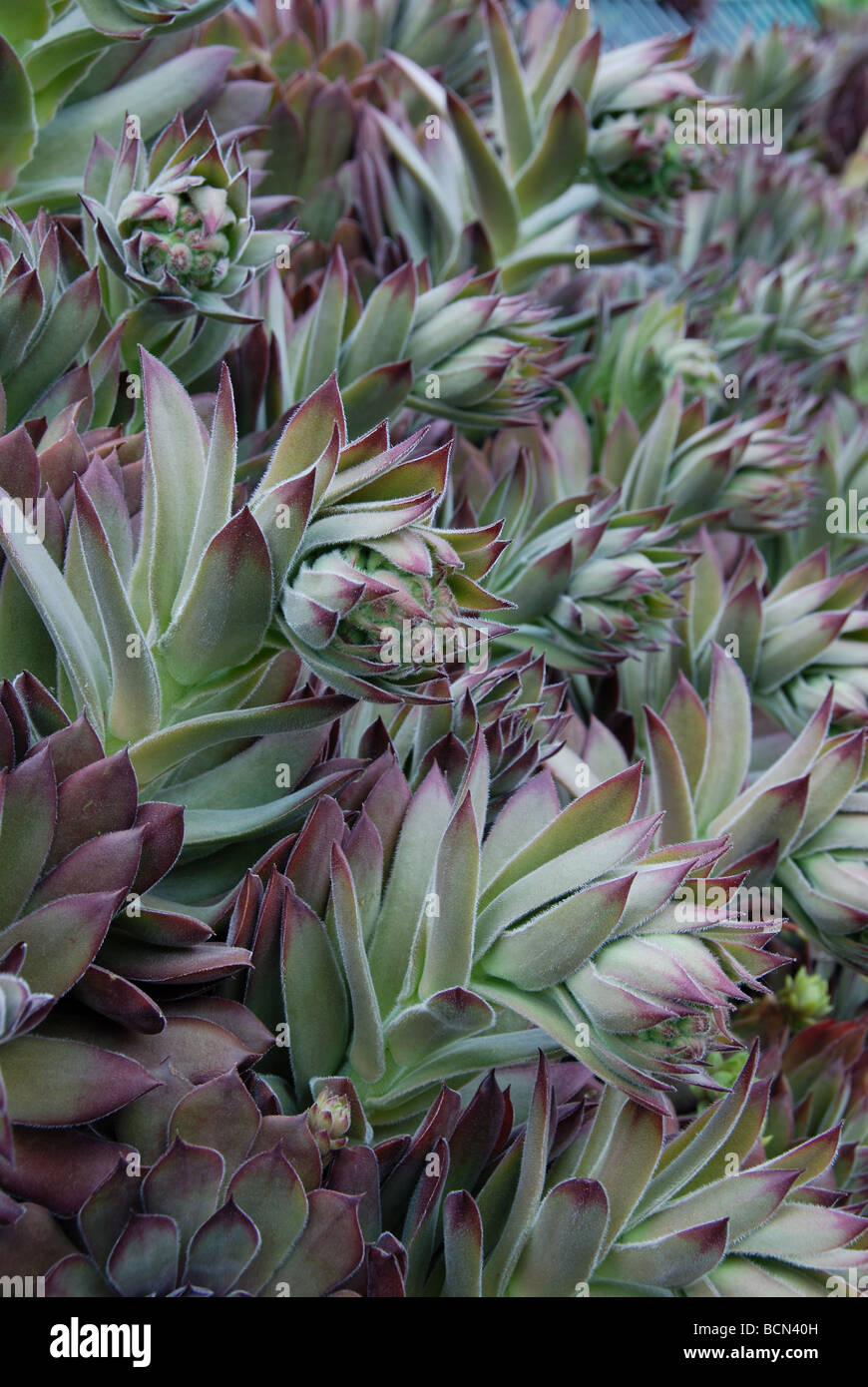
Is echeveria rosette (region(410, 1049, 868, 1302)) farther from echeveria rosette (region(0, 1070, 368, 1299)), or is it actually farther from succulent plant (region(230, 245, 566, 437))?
succulent plant (region(230, 245, 566, 437))

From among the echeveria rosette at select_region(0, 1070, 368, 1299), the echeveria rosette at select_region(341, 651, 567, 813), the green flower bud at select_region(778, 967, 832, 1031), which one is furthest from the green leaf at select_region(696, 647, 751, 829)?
the echeveria rosette at select_region(0, 1070, 368, 1299)

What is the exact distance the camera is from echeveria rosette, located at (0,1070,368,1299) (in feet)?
2.05

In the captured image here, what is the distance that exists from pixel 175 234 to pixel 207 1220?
0.65 m

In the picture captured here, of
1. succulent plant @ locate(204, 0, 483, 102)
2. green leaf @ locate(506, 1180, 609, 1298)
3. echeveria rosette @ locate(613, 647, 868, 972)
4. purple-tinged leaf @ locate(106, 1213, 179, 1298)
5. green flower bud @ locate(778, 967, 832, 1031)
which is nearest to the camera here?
purple-tinged leaf @ locate(106, 1213, 179, 1298)

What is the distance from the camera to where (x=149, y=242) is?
0.85 m

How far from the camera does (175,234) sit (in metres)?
0.85

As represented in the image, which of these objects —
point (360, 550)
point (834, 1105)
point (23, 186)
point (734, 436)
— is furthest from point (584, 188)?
point (834, 1105)

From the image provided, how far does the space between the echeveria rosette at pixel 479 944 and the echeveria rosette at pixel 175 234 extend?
383 millimetres

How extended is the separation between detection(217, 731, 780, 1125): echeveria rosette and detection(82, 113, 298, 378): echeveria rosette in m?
0.38

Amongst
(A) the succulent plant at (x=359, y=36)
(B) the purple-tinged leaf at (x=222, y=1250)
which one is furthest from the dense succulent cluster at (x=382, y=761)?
(A) the succulent plant at (x=359, y=36)

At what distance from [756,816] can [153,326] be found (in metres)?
0.63

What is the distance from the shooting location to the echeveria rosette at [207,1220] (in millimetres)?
625

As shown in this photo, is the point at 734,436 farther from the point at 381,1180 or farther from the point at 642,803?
the point at 381,1180

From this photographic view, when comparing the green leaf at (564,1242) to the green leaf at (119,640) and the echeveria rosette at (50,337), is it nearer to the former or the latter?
the green leaf at (119,640)
